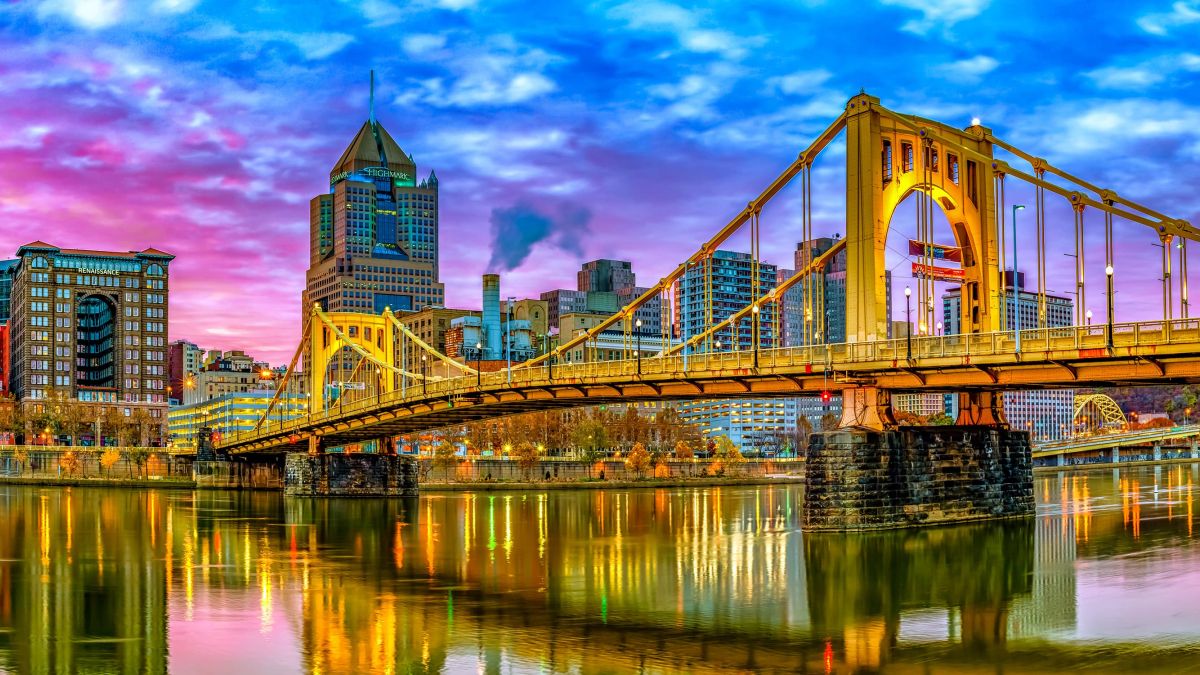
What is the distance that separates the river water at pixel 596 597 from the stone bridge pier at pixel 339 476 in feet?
86.6

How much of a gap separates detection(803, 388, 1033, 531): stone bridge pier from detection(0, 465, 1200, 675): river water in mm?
1453

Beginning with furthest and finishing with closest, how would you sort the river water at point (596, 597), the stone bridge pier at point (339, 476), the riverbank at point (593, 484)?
1. the riverbank at point (593, 484)
2. the stone bridge pier at point (339, 476)
3. the river water at point (596, 597)

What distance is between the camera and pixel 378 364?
107 meters

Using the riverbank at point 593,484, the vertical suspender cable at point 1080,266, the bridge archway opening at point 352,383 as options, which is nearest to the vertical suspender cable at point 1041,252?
the vertical suspender cable at point 1080,266

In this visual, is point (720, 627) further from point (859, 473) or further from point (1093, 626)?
point (859, 473)

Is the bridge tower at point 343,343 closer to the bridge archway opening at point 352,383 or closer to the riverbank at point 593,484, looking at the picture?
the bridge archway opening at point 352,383

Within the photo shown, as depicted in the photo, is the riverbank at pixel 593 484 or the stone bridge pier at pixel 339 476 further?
the riverbank at pixel 593 484

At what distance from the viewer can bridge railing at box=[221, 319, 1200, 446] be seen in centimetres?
5066

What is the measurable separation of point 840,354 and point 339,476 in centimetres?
5191

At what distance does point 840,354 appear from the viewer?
59125 mm

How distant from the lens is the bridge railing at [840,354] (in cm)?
5066

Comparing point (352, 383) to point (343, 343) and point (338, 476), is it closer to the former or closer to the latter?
point (343, 343)

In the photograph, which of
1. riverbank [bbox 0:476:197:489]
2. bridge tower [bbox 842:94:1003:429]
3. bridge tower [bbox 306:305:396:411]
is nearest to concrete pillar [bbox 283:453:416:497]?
bridge tower [bbox 306:305:396:411]

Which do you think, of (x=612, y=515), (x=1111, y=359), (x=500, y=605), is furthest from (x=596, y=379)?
(x=500, y=605)
